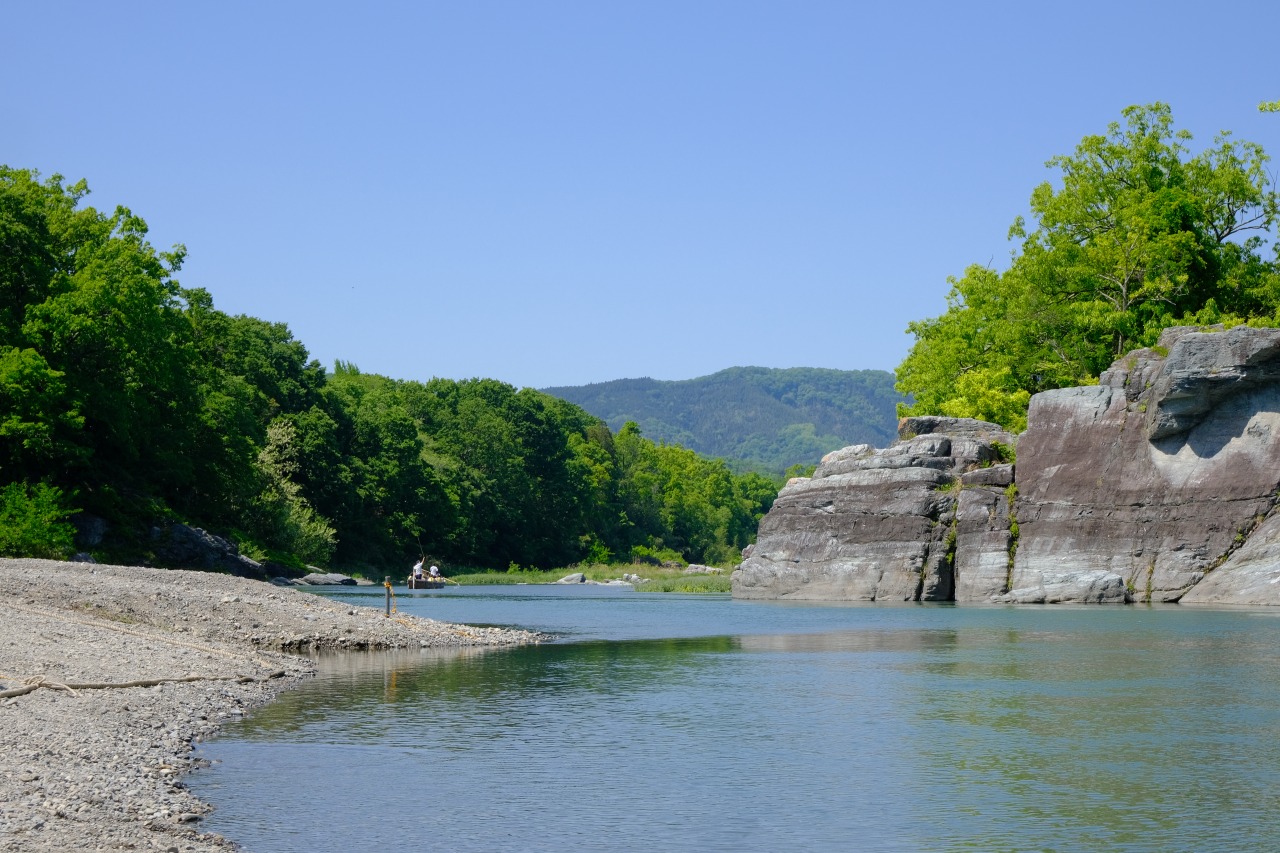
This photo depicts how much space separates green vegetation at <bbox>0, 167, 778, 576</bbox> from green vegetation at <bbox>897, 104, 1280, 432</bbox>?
41.2 metres

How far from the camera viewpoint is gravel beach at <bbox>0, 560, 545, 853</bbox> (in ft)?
41.8

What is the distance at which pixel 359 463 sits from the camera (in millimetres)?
100438

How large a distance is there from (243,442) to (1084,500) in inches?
1724

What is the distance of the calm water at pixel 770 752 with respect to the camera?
13.9 metres

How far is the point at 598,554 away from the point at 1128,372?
87741 mm

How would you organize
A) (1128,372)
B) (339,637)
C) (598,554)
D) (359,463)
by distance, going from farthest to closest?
(598,554)
(359,463)
(1128,372)
(339,637)

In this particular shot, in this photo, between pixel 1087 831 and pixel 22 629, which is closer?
pixel 1087 831

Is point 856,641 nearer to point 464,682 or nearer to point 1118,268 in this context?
point 464,682

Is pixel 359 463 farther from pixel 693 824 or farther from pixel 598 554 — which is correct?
pixel 693 824

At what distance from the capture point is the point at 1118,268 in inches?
2694

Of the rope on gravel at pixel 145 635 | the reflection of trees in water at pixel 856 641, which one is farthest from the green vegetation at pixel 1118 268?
the rope on gravel at pixel 145 635

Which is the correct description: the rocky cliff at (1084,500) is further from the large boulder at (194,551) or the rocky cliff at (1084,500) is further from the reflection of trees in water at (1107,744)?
the large boulder at (194,551)

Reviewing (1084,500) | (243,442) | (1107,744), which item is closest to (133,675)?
(1107,744)

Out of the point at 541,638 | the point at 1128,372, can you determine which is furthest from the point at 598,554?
the point at 541,638
